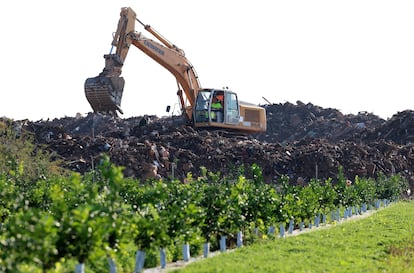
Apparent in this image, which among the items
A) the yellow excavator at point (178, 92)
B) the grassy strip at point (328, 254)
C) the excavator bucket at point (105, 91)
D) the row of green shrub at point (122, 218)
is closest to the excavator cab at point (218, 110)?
the yellow excavator at point (178, 92)

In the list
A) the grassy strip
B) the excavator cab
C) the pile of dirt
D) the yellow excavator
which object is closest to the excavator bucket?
the yellow excavator

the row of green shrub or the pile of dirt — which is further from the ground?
the pile of dirt

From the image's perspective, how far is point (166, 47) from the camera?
41.1m

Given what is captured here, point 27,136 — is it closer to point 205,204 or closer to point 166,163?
point 166,163

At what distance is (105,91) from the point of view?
Result: 123 feet

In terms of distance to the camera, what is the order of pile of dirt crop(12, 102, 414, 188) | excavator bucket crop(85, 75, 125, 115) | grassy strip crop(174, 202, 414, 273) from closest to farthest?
grassy strip crop(174, 202, 414, 273) < pile of dirt crop(12, 102, 414, 188) < excavator bucket crop(85, 75, 125, 115)

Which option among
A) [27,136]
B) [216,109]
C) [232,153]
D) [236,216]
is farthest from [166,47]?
[236,216]

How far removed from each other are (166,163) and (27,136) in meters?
7.07

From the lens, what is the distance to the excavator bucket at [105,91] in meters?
37.3

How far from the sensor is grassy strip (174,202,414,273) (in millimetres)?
12656

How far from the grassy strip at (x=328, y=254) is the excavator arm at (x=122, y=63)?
807 inches

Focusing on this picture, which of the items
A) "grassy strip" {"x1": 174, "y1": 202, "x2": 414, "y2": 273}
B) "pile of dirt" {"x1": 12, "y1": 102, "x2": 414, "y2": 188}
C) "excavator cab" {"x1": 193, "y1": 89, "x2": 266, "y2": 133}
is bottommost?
"grassy strip" {"x1": 174, "y1": 202, "x2": 414, "y2": 273}

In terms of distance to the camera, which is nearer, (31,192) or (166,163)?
(31,192)

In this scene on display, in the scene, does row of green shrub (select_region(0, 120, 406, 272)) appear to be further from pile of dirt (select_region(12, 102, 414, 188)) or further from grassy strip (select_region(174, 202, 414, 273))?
pile of dirt (select_region(12, 102, 414, 188))
